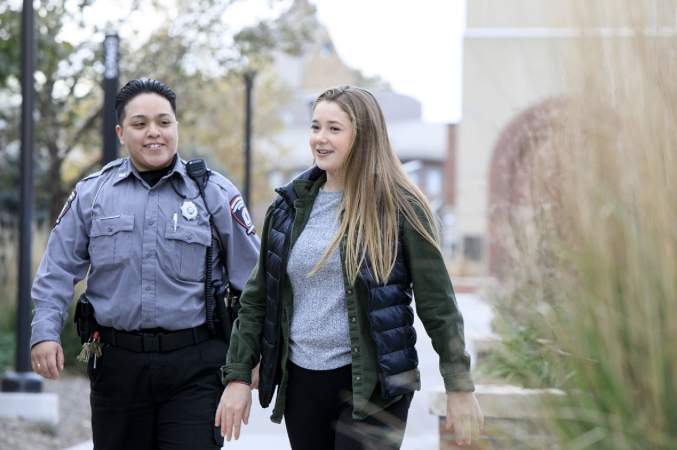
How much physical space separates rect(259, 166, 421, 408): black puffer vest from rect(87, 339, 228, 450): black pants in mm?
360

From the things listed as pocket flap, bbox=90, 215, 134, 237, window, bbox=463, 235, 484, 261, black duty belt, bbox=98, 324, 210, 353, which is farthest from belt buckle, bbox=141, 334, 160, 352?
window, bbox=463, 235, 484, 261

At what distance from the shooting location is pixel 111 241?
3160 mm

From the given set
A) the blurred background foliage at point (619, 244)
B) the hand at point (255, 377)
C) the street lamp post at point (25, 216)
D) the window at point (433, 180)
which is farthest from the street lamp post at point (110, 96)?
the window at point (433, 180)

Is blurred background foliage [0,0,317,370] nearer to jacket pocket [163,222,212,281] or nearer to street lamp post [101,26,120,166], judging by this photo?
street lamp post [101,26,120,166]

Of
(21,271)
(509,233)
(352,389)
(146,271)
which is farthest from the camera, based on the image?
(21,271)

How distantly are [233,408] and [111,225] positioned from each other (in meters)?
0.93

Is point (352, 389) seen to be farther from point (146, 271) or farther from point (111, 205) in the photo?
point (111, 205)

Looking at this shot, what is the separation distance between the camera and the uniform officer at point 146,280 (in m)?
3.07

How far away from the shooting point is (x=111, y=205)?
3.22 meters

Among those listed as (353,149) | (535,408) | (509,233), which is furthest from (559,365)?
(509,233)

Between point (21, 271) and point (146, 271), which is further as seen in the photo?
point (21, 271)

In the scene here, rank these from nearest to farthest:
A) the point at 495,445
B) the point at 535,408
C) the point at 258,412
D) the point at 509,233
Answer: the point at 535,408 → the point at 495,445 → the point at 509,233 → the point at 258,412

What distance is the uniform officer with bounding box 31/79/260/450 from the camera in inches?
121

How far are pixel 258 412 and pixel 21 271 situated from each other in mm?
2401
